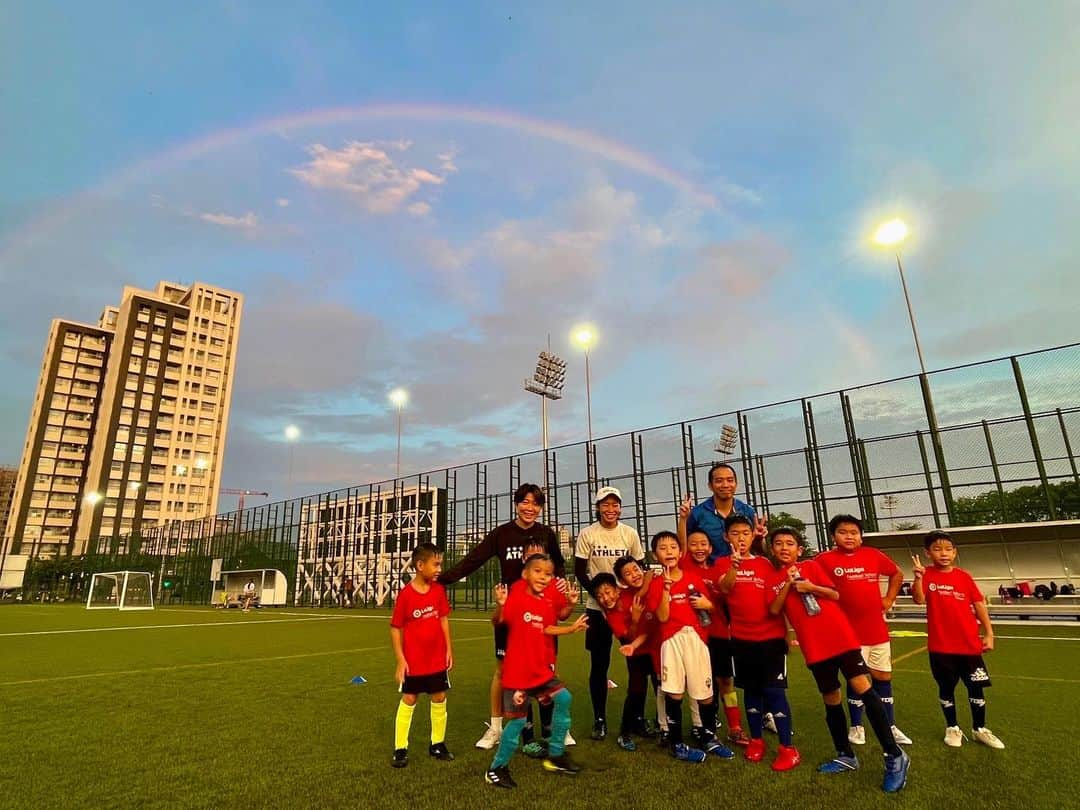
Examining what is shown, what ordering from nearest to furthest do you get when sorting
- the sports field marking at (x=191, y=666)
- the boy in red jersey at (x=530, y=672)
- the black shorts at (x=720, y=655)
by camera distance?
the boy in red jersey at (x=530, y=672) < the black shorts at (x=720, y=655) < the sports field marking at (x=191, y=666)

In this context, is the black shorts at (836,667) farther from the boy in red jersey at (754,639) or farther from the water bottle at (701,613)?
the water bottle at (701,613)

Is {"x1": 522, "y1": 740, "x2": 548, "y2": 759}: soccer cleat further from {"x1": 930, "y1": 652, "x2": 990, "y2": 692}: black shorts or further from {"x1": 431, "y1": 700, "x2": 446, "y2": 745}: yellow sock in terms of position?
{"x1": 930, "y1": 652, "x2": 990, "y2": 692}: black shorts

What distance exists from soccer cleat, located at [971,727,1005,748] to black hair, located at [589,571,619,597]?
312 centimetres

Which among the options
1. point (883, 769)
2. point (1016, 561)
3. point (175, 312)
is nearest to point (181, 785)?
point (883, 769)

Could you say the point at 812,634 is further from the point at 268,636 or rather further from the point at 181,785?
the point at 268,636

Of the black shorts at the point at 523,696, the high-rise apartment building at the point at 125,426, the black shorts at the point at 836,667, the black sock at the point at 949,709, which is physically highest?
the high-rise apartment building at the point at 125,426

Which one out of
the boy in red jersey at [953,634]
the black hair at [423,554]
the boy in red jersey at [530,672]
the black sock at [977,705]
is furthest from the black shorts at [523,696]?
the black sock at [977,705]

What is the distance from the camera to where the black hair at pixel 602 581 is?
509cm

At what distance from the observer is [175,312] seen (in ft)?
322

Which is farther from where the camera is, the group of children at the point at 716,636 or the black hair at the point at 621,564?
the black hair at the point at 621,564

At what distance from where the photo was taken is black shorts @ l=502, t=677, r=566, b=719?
4008mm

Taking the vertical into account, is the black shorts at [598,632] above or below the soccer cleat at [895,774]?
above

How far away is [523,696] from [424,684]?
0.94m

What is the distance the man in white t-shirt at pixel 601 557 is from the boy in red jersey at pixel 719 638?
61cm
